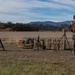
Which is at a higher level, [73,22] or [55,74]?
[73,22]

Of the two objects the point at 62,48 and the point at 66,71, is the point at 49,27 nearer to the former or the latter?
the point at 62,48

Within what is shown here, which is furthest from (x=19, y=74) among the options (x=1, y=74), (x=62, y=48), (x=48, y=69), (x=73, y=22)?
(x=62, y=48)

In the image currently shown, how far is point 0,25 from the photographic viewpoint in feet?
286

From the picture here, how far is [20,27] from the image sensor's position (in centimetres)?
8575

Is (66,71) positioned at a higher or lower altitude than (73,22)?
lower

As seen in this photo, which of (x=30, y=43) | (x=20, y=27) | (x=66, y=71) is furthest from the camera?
(x=20, y=27)

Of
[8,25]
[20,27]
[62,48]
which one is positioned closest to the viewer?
[62,48]

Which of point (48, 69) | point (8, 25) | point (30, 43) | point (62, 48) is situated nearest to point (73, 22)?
point (62, 48)

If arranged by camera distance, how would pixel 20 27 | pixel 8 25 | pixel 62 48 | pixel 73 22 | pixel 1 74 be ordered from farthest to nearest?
pixel 8 25 → pixel 20 27 → pixel 62 48 → pixel 73 22 → pixel 1 74

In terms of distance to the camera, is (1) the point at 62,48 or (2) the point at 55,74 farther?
(1) the point at 62,48

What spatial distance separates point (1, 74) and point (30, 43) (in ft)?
63.2

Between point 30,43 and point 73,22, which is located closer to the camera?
point 73,22

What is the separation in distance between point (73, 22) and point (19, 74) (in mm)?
13019

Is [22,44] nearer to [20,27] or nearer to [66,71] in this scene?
[66,71]
